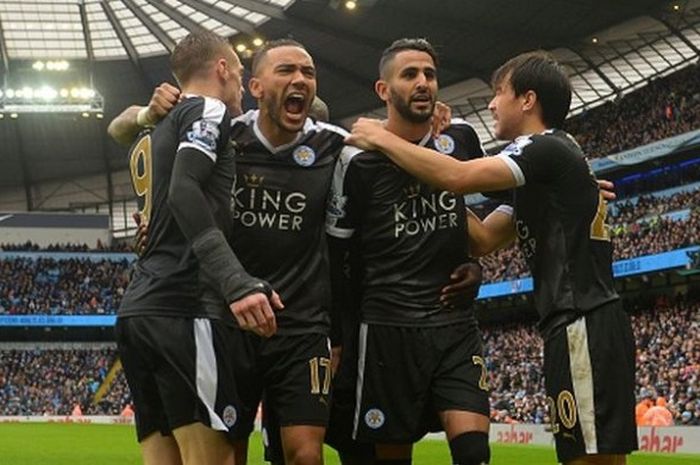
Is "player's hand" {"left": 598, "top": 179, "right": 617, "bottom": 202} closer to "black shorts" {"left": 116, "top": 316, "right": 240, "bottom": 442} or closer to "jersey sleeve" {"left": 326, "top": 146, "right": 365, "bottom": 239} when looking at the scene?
"jersey sleeve" {"left": 326, "top": 146, "right": 365, "bottom": 239}

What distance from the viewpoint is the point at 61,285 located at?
2143 inches

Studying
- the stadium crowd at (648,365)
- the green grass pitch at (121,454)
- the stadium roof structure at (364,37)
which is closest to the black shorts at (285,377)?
the green grass pitch at (121,454)

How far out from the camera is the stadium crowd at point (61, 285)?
52.0m

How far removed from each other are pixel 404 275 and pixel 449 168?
87 centimetres

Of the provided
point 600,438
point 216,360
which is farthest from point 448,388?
point 216,360

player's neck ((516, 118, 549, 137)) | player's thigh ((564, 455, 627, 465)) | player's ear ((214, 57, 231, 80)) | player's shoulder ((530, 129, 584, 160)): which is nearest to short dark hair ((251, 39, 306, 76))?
player's ear ((214, 57, 231, 80))

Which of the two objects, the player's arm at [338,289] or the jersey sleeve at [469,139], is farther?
the jersey sleeve at [469,139]

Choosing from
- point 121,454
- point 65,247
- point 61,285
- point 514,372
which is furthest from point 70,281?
point 121,454

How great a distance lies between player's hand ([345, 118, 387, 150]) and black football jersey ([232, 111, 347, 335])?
287mm

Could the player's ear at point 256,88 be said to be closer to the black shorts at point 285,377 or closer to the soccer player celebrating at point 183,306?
the soccer player celebrating at point 183,306

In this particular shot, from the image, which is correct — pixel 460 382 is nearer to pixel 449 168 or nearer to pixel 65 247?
pixel 449 168

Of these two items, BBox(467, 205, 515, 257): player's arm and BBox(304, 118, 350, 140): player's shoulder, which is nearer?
BBox(304, 118, 350, 140): player's shoulder

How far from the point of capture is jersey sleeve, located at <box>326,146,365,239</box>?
5.76 m

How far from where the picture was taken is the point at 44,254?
5550cm
